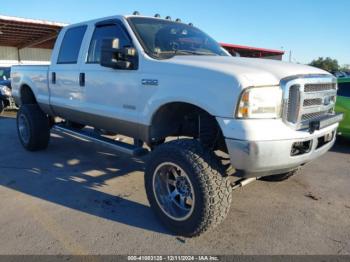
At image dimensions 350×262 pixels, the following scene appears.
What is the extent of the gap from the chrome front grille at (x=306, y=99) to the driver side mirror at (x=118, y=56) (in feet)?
5.52

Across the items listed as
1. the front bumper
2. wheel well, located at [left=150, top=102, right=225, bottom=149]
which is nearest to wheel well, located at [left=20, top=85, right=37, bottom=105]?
wheel well, located at [left=150, top=102, right=225, bottom=149]

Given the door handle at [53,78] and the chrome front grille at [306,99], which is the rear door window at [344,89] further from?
the door handle at [53,78]

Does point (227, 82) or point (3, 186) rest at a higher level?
point (227, 82)

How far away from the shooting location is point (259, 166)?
295cm

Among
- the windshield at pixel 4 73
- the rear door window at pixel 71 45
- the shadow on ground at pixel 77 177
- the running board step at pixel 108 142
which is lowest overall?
the shadow on ground at pixel 77 177

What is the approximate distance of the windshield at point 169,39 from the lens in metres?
4.00

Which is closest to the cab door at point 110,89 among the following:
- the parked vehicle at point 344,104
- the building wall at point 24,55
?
the parked vehicle at point 344,104

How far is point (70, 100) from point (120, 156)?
1.45 m

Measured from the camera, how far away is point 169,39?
13.8 feet

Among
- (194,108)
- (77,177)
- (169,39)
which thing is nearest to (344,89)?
(169,39)

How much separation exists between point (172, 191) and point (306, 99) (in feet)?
5.13

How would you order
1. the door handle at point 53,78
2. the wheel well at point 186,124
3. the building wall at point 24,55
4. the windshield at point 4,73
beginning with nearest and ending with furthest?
the wheel well at point 186,124 → the door handle at point 53,78 → the windshield at point 4,73 → the building wall at point 24,55

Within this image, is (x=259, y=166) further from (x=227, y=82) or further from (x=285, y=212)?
(x=285, y=212)

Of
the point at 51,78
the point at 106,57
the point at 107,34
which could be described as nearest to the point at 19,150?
the point at 51,78
